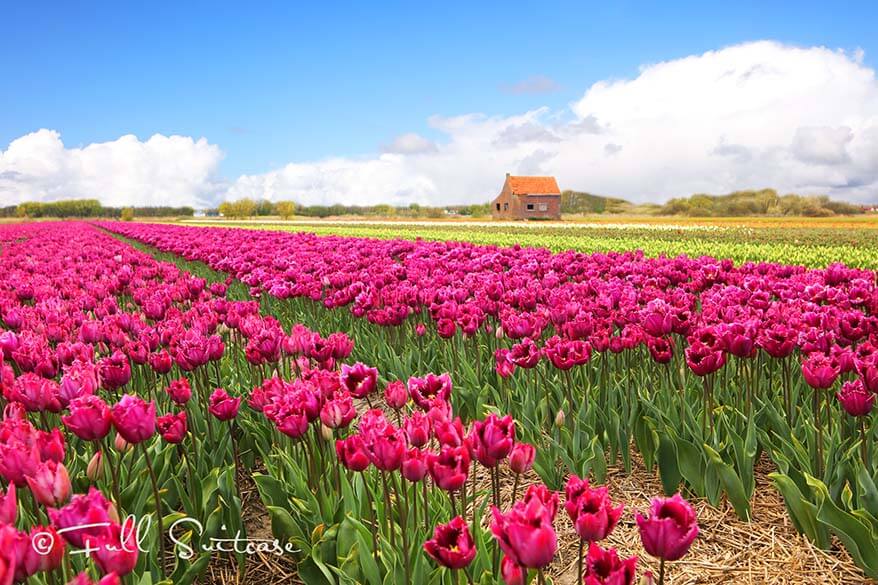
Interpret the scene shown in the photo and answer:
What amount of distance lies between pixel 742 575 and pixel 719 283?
14.0 feet

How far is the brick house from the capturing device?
87875 mm

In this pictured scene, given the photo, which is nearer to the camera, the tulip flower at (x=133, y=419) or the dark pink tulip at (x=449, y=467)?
the dark pink tulip at (x=449, y=467)

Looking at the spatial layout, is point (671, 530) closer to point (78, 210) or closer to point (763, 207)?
point (763, 207)

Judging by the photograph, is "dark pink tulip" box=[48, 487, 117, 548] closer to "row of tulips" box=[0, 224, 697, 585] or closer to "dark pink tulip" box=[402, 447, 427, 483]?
"row of tulips" box=[0, 224, 697, 585]

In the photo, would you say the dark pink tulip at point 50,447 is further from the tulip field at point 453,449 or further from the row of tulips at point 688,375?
the row of tulips at point 688,375

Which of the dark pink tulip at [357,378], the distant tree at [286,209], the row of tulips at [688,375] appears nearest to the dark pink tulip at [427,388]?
the dark pink tulip at [357,378]

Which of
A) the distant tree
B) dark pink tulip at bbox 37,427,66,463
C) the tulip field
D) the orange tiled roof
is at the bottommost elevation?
the tulip field

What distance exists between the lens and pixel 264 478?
10.6 ft

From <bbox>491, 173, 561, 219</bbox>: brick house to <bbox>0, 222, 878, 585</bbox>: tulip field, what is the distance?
83.0m

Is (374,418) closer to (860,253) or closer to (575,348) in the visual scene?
(575,348)

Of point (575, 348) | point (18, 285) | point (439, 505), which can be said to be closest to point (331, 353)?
point (439, 505)

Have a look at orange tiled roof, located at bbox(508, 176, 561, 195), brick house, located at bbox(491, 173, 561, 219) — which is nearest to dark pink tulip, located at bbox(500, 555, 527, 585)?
brick house, located at bbox(491, 173, 561, 219)

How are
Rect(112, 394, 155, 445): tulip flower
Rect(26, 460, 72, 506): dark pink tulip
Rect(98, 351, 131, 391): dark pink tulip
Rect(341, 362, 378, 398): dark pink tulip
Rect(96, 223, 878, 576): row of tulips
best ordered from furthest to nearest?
1. Rect(98, 351, 131, 391): dark pink tulip
2. Rect(96, 223, 878, 576): row of tulips
3. Rect(341, 362, 378, 398): dark pink tulip
4. Rect(112, 394, 155, 445): tulip flower
5. Rect(26, 460, 72, 506): dark pink tulip

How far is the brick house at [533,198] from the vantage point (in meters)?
87.9
